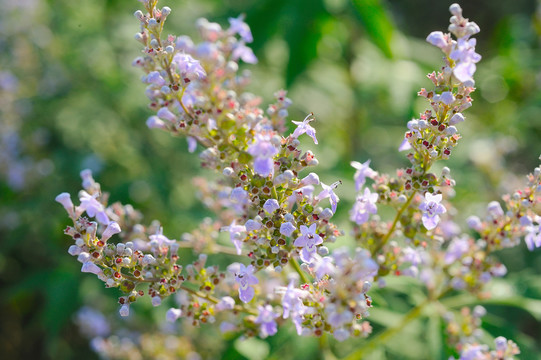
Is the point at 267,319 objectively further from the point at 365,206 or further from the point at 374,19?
the point at 374,19

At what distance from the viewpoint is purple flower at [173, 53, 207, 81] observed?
7.68 feet

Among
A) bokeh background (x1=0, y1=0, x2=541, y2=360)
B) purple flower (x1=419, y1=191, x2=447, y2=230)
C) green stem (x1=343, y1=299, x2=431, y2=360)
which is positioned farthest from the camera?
bokeh background (x1=0, y1=0, x2=541, y2=360)

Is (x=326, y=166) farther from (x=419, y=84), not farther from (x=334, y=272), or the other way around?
(x=334, y=272)

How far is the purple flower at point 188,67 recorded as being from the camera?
2.34 metres

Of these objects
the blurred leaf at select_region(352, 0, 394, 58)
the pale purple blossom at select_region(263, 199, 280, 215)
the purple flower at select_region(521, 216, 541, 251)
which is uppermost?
the blurred leaf at select_region(352, 0, 394, 58)

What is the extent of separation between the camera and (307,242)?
2.32m

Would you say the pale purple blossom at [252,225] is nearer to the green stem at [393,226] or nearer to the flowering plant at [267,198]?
the flowering plant at [267,198]

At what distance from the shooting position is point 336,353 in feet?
16.0

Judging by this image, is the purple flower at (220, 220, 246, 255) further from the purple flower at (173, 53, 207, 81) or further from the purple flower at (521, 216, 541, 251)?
the purple flower at (521, 216, 541, 251)

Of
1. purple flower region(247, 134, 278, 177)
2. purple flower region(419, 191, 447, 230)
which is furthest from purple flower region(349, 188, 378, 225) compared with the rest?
purple flower region(247, 134, 278, 177)

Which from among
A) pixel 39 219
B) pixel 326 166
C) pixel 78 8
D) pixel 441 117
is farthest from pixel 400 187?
pixel 78 8

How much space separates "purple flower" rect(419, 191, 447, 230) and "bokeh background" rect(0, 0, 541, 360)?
4.93ft

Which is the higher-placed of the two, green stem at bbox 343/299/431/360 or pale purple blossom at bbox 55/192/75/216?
green stem at bbox 343/299/431/360

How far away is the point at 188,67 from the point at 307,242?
97 cm
